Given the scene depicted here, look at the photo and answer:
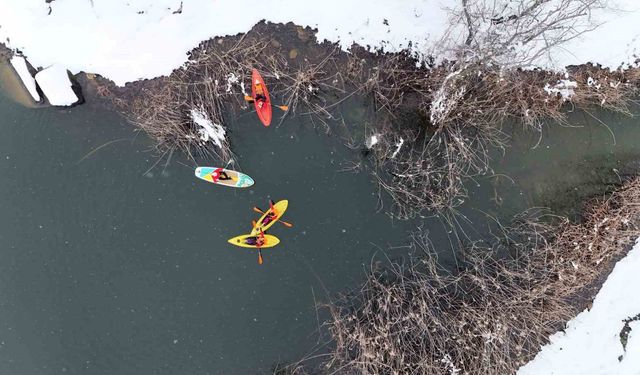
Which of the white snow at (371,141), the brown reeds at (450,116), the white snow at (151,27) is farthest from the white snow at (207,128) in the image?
the brown reeds at (450,116)

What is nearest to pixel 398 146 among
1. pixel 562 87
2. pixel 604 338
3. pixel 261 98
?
pixel 261 98

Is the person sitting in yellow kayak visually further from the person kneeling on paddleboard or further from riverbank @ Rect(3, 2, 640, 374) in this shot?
riverbank @ Rect(3, 2, 640, 374)

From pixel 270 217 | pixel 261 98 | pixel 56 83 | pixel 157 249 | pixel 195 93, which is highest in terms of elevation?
pixel 261 98

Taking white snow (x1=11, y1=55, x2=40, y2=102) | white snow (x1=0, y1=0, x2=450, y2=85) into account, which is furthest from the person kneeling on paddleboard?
white snow (x1=11, y1=55, x2=40, y2=102)

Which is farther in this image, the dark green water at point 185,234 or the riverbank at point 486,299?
the dark green water at point 185,234

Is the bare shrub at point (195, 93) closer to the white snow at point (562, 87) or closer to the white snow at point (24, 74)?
the white snow at point (24, 74)

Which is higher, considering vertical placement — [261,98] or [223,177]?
[261,98]

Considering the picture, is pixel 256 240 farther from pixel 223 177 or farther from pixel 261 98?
pixel 261 98
